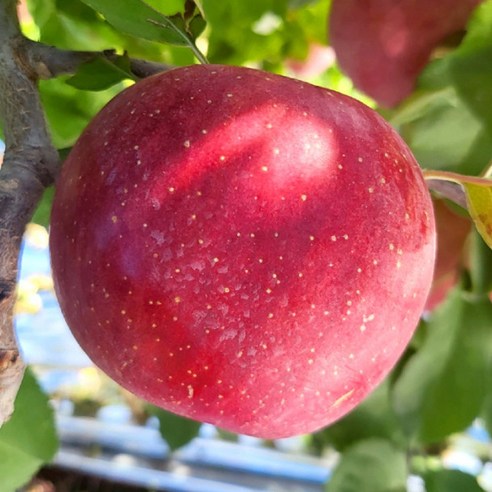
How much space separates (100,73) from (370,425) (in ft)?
1.64

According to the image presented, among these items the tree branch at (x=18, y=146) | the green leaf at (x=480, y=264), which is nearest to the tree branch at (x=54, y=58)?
the tree branch at (x=18, y=146)

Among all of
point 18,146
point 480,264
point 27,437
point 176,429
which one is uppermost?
point 18,146

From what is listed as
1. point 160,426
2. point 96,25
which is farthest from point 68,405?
point 96,25

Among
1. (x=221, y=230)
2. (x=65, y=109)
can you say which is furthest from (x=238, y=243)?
(x=65, y=109)

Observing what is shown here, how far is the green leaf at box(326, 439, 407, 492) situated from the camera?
688mm

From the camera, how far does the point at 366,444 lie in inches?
27.8

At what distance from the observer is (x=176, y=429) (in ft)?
2.30

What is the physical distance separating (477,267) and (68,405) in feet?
4.66

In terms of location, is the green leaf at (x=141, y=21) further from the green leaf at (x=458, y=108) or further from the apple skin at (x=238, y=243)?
the green leaf at (x=458, y=108)

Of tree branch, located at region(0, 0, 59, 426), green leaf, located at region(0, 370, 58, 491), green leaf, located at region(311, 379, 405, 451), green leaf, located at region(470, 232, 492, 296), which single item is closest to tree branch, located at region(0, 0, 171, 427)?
tree branch, located at region(0, 0, 59, 426)

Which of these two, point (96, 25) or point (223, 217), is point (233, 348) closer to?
point (223, 217)

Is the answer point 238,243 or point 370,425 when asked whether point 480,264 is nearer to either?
point 370,425

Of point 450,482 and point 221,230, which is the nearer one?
point 221,230

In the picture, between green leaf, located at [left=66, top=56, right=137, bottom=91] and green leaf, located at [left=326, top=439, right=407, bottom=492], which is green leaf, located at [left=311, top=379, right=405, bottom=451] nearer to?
green leaf, located at [left=326, top=439, right=407, bottom=492]
